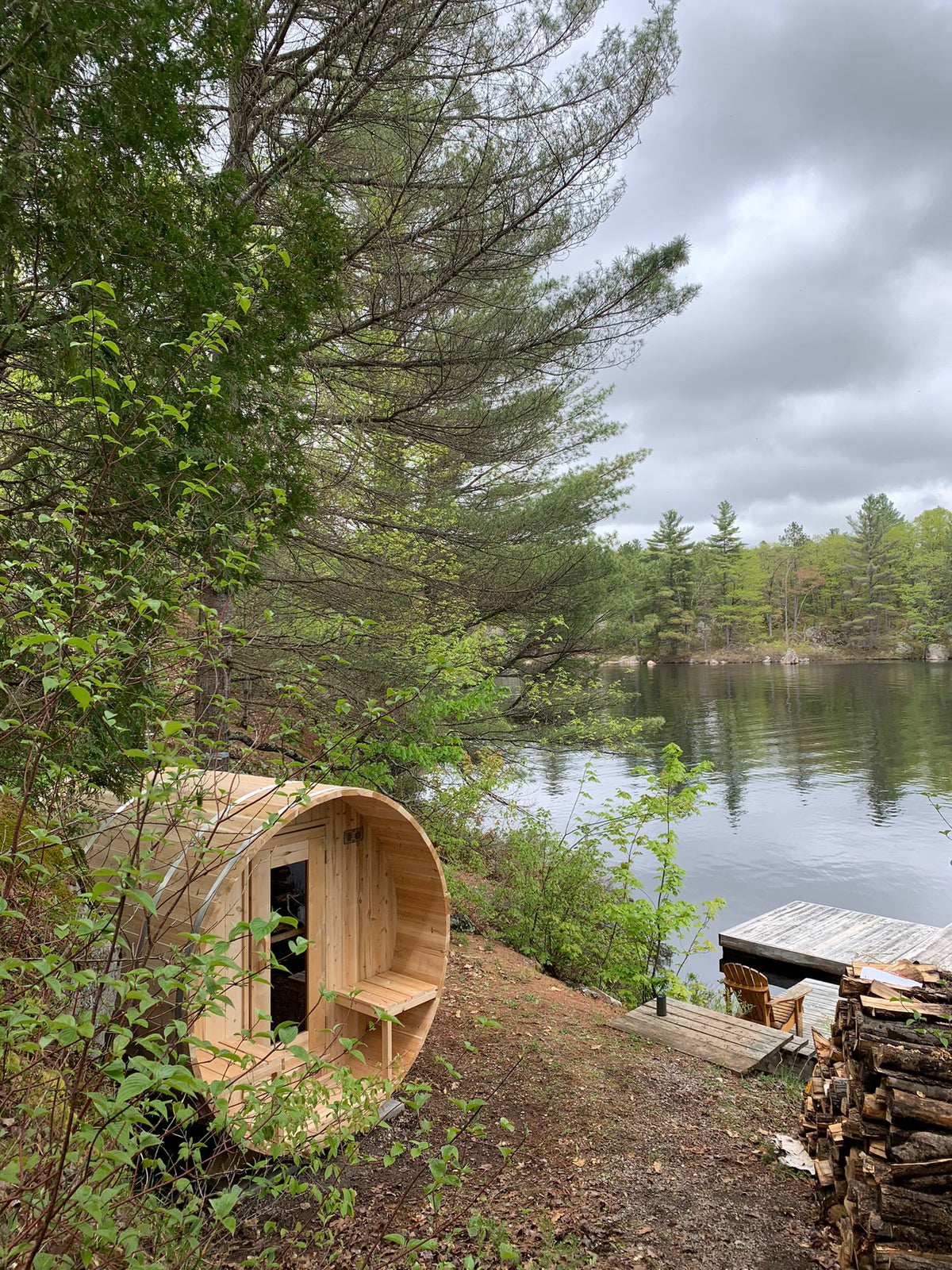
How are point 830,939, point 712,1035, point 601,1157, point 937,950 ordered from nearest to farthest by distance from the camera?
point 601,1157, point 712,1035, point 937,950, point 830,939

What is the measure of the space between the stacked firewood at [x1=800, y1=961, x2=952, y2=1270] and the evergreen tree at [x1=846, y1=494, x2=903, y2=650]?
51.1 metres

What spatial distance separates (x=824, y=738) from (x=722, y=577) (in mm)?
32204

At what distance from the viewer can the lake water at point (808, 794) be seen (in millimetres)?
12758

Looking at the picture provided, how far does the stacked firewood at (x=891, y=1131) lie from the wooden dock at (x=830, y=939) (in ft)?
20.6

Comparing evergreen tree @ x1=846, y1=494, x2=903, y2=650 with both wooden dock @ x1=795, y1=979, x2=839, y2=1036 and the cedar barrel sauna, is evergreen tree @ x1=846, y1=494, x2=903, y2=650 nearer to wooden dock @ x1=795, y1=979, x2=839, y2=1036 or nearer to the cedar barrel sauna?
wooden dock @ x1=795, y1=979, x2=839, y2=1036

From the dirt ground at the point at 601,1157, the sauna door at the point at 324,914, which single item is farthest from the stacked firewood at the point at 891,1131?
the sauna door at the point at 324,914

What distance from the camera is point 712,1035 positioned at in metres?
5.69

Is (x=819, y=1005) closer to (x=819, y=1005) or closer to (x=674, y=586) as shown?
(x=819, y=1005)

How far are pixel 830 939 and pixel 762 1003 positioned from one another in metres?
3.70

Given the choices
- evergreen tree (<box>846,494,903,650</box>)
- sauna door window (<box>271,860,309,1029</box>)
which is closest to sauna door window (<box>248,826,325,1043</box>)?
sauna door window (<box>271,860,309,1029</box>)

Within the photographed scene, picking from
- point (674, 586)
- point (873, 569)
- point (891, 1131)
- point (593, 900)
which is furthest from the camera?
point (873, 569)

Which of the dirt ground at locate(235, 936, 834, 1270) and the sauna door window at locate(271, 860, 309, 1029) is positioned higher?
the sauna door window at locate(271, 860, 309, 1029)

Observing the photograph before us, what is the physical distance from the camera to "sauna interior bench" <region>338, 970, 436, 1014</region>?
4.03 metres

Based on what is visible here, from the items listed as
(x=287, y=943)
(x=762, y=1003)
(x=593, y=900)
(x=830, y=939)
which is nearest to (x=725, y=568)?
(x=830, y=939)
